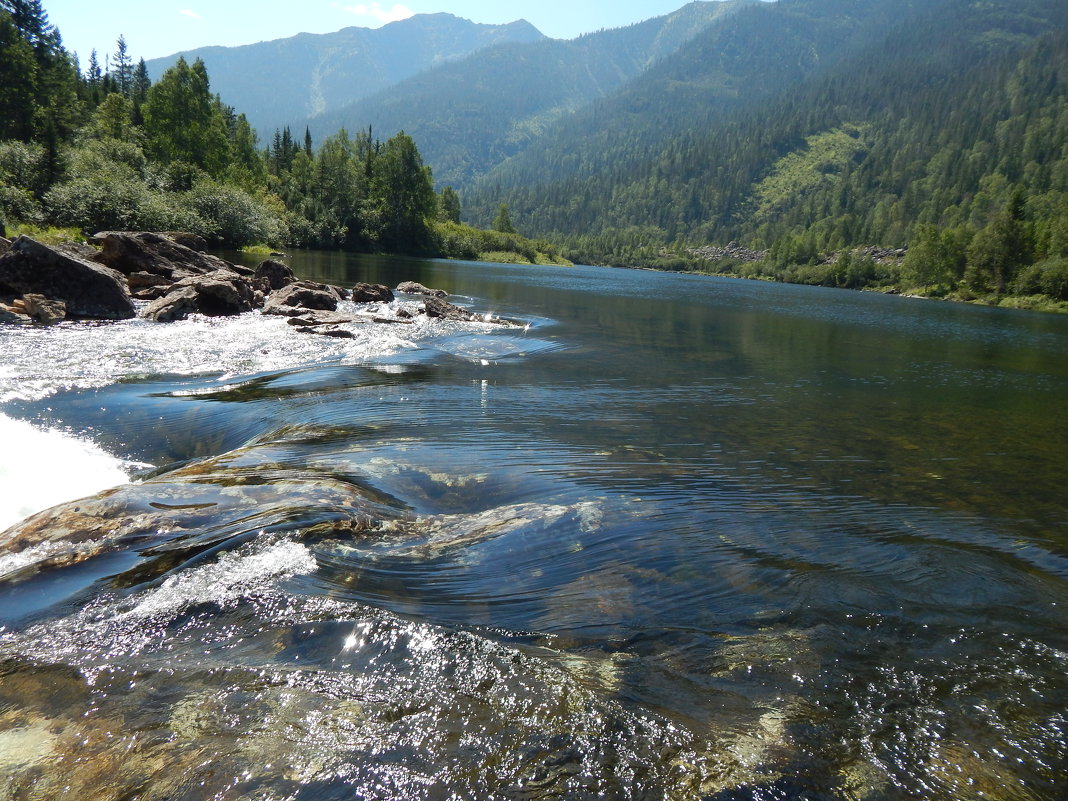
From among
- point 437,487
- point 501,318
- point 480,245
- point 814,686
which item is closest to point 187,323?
point 501,318

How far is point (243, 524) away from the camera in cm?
633

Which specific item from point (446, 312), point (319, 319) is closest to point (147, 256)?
point (319, 319)

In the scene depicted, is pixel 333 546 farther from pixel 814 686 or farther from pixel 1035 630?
pixel 1035 630

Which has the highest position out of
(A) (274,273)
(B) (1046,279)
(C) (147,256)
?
(C) (147,256)

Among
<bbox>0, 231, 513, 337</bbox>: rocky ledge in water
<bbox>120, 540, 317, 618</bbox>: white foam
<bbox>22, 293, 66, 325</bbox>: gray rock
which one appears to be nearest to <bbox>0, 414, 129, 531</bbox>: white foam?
<bbox>120, 540, 317, 618</bbox>: white foam

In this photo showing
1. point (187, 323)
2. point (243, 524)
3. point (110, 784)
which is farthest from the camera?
point (187, 323)

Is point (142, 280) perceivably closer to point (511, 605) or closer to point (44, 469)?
point (44, 469)

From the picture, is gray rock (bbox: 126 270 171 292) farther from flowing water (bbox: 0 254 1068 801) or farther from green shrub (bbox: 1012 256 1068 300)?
green shrub (bbox: 1012 256 1068 300)

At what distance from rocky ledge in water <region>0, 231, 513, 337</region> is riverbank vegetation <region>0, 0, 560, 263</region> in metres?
13.9

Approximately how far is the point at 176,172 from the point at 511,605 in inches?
3209

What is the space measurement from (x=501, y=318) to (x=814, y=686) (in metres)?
29.6

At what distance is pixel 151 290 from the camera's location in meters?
27.2

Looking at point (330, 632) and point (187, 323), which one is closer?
point (330, 632)

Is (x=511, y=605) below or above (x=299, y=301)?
below
